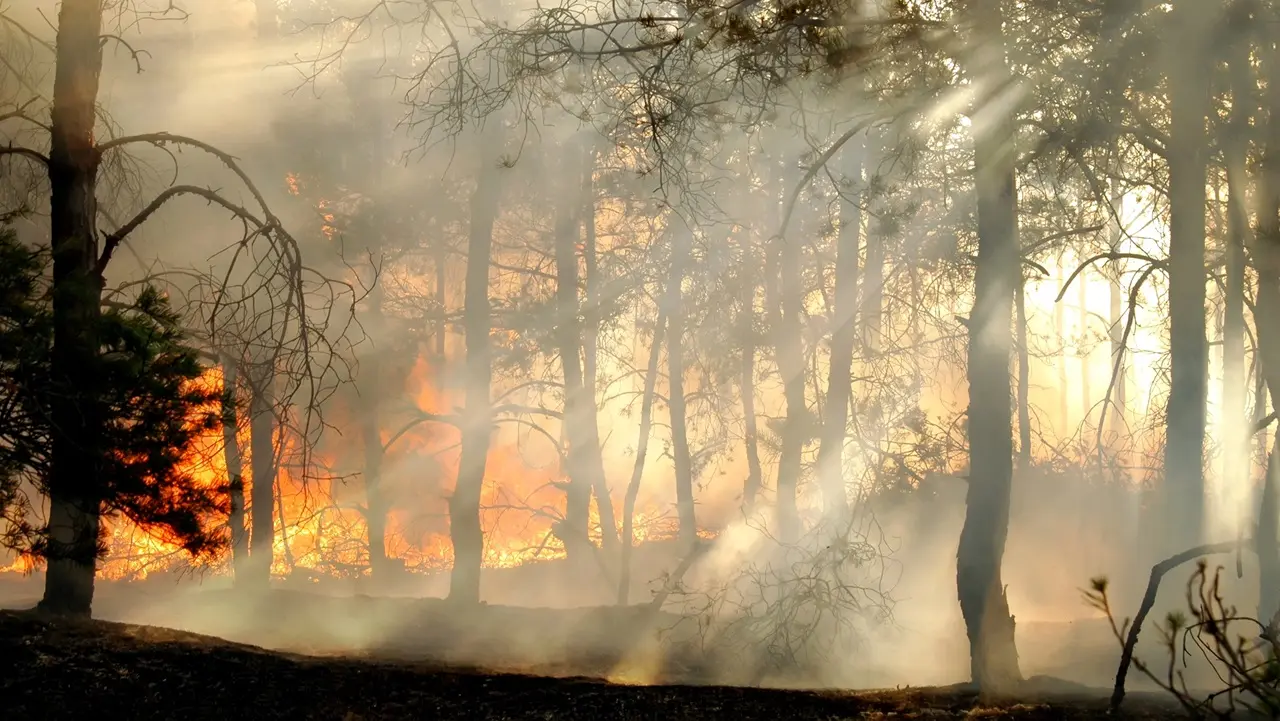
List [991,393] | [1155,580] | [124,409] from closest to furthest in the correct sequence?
[1155,580], [124,409], [991,393]

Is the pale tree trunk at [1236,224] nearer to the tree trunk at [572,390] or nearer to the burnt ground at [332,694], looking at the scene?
the burnt ground at [332,694]

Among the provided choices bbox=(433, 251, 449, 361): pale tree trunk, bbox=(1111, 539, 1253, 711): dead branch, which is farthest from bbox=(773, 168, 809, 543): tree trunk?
bbox=(1111, 539, 1253, 711): dead branch

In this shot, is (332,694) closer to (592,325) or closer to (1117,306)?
(592,325)

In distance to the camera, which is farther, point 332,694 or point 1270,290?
point 1270,290

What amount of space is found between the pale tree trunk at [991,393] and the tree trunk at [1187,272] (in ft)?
7.17

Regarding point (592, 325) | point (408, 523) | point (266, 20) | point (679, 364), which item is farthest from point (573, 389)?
point (266, 20)

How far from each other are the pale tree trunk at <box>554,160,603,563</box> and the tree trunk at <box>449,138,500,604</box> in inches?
116

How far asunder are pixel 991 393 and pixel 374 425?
16687 mm

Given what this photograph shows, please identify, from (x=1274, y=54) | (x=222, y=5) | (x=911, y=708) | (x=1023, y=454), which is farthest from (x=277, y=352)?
(x=222, y=5)

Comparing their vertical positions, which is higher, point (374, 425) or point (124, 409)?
point (374, 425)

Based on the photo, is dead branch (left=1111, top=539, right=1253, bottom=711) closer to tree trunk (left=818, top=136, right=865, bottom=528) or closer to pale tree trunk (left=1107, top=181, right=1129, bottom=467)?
pale tree trunk (left=1107, top=181, right=1129, bottom=467)

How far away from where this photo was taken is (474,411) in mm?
18641

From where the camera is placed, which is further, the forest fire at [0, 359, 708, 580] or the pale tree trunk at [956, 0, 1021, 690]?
the forest fire at [0, 359, 708, 580]

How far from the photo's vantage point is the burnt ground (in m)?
5.38
